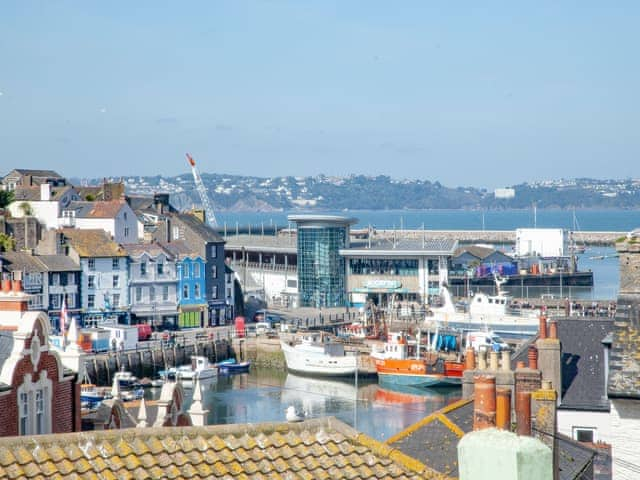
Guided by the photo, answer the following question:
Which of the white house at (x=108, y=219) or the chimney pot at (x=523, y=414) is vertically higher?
the white house at (x=108, y=219)

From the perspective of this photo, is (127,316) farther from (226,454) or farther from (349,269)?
(226,454)

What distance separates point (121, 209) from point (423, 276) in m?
23.4

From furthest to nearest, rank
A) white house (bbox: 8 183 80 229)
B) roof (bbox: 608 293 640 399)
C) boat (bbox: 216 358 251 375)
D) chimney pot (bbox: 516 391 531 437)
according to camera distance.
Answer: white house (bbox: 8 183 80 229) < boat (bbox: 216 358 251 375) < roof (bbox: 608 293 640 399) < chimney pot (bbox: 516 391 531 437)

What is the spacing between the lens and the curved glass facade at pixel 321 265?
331ft

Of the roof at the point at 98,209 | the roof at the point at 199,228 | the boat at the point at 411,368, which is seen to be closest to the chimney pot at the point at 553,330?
the boat at the point at 411,368

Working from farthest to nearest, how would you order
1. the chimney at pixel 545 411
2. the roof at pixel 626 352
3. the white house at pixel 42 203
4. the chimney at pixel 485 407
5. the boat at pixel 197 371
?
the white house at pixel 42 203, the boat at pixel 197 371, the roof at pixel 626 352, the chimney at pixel 545 411, the chimney at pixel 485 407

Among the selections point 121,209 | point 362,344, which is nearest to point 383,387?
point 362,344

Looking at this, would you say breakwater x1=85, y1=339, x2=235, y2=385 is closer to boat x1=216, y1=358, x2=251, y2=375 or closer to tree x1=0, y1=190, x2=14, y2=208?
boat x1=216, y1=358, x2=251, y2=375

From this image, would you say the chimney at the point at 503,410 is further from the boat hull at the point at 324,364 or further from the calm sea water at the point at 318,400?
the boat hull at the point at 324,364

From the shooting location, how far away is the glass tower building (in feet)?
331

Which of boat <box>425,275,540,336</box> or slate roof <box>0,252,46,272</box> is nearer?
slate roof <box>0,252,46,272</box>

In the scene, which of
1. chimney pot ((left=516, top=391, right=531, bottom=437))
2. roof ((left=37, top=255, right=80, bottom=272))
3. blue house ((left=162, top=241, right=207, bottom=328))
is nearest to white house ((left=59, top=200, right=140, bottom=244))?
blue house ((left=162, top=241, right=207, bottom=328))

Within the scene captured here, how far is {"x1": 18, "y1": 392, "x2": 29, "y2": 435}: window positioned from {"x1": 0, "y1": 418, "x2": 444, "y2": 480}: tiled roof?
7.20m

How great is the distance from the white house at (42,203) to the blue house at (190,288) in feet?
40.0
